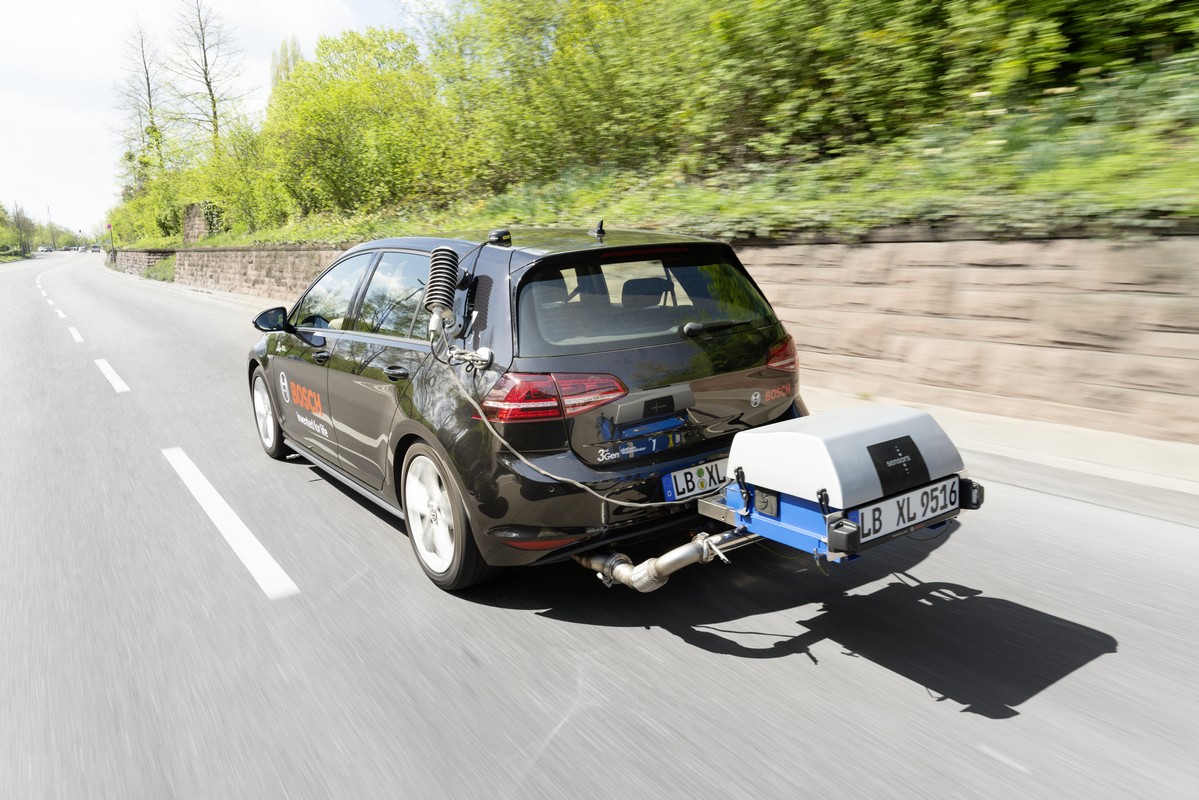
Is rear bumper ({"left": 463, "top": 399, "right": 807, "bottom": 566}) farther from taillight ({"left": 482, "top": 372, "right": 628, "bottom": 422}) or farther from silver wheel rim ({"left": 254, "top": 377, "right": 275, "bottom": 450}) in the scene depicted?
silver wheel rim ({"left": 254, "top": 377, "right": 275, "bottom": 450})

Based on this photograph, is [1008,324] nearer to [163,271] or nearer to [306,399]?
[306,399]

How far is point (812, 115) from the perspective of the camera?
10109 mm

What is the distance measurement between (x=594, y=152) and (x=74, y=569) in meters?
12.4

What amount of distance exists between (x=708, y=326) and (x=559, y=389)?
0.80 m

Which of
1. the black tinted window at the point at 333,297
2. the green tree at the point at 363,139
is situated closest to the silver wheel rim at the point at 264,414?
the black tinted window at the point at 333,297

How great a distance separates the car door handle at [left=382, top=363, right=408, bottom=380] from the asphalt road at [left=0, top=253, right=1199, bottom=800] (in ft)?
3.08

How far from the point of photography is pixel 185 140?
48219 mm

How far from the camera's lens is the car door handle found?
416cm

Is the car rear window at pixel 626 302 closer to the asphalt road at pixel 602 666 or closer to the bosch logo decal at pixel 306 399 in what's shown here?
the asphalt road at pixel 602 666

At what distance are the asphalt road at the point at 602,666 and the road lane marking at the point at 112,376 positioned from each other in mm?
5562

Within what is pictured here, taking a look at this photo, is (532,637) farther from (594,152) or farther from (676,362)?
(594,152)

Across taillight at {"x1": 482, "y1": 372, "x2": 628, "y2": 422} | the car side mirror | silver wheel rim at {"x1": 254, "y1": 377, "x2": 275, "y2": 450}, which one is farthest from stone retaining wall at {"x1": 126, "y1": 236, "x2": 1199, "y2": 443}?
silver wheel rim at {"x1": 254, "y1": 377, "x2": 275, "y2": 450}

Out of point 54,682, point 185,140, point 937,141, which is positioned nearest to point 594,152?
point 937,141

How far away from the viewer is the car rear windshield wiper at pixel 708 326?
12.5 ft
